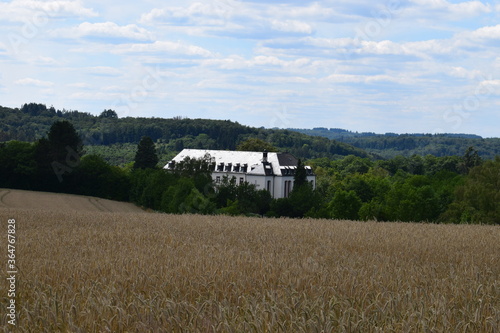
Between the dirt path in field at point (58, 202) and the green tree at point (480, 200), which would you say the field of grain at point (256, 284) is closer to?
the green tree at point (480, 200)

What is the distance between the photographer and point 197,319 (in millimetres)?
7152

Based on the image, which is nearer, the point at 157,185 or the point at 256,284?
the point at 256,284

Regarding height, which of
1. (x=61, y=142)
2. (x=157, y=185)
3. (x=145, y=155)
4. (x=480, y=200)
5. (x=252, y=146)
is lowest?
(x=157, y=185)

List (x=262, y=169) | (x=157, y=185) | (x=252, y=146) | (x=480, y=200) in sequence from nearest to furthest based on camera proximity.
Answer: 1. (x=480, y=200)
2. (x=157, y=185)
3. (x=262, y=169)
4. (x=252, y=146)

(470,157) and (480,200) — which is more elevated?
(470,157)

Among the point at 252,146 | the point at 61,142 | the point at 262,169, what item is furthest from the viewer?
the point at 252,146

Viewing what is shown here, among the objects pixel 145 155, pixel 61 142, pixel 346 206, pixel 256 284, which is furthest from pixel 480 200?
pixel 145 155

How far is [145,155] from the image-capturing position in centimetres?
10750

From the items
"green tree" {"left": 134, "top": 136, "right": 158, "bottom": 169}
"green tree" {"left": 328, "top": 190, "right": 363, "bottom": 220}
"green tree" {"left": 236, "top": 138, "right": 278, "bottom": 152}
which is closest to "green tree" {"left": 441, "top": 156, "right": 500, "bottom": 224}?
"green tree" {"left": 328, "top": 190, "right": 363, "bottom": 220}

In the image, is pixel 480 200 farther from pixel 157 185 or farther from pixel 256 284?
pixel 256 284

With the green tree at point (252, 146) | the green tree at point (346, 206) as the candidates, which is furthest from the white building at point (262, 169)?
the green tree at point (346, 206)

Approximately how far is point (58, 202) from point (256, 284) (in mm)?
68544

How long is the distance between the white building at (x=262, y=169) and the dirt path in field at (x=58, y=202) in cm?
3637

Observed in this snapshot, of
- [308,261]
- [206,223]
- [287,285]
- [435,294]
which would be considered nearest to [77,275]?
[287,285]
